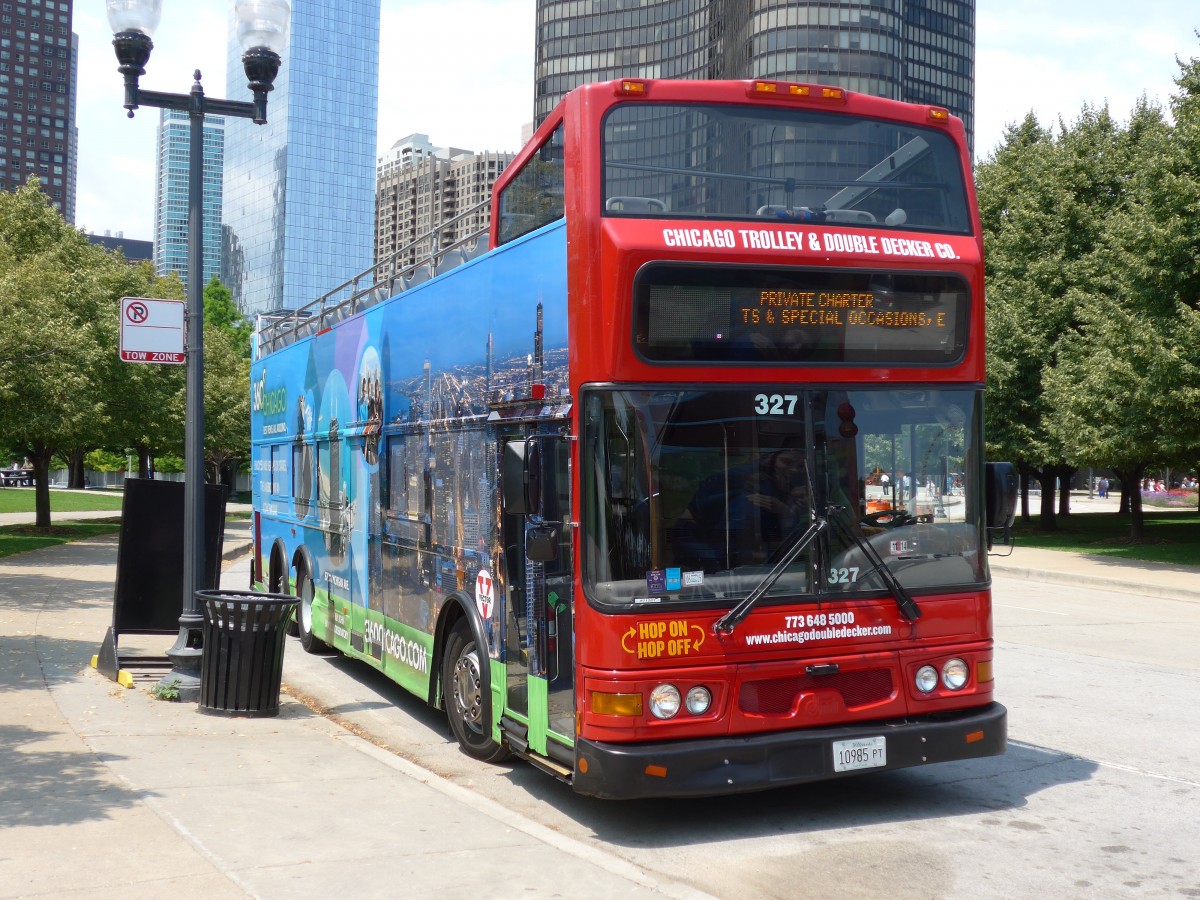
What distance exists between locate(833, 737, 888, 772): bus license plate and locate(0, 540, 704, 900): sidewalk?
138cm

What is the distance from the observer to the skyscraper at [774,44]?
335 ft

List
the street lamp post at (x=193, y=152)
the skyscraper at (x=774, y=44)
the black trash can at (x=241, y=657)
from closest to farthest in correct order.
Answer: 1. the black trash can at (x=241, y=657)
2. the street lamp post at (x=193, y=152)
3. the skyscraper at (x=774, y=44)

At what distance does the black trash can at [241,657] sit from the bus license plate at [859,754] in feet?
15.7

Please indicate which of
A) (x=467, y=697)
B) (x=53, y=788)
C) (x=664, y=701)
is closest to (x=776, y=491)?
(x=664, y=701)

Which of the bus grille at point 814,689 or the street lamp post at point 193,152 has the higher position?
the street lamp post at point 193,152

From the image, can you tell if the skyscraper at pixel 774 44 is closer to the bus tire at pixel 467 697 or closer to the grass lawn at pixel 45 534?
the grass lawn at pixel 45 534

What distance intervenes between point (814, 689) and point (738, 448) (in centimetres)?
138

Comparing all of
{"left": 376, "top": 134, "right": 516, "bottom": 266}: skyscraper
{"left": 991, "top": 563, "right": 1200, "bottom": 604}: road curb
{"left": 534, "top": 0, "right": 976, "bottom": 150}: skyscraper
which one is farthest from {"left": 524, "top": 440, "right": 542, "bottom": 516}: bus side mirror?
{"left": 376, "top": 134, "right": 516, "bottom": 266}: skyscraper

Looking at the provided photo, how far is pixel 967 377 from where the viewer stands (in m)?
6.95

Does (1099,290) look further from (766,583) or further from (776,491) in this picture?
(766,583)

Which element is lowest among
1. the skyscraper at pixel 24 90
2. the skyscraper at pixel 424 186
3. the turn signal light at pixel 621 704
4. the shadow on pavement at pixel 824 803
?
the shadow on pavement at pixel 824 803

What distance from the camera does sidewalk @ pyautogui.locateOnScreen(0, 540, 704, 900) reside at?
5324 millimetres

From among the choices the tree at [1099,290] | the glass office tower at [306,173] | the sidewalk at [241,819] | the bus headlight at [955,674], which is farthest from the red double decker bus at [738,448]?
the glass office tower at [306,173]

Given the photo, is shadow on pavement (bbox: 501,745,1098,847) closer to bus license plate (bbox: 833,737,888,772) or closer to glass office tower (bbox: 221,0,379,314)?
bus license plate (bbox: 833,737,888,772)
